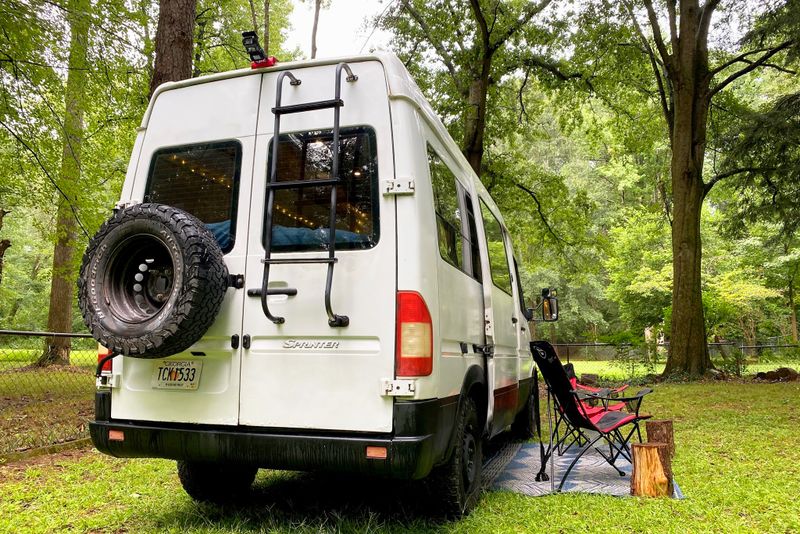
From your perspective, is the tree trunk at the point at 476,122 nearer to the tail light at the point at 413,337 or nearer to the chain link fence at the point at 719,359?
the chain link fence at the point at 719,359

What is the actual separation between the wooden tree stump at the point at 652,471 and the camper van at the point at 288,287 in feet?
4.67

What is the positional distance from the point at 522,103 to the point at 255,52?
15.9 metres

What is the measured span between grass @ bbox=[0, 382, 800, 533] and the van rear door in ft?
2.85

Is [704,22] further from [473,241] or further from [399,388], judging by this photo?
[399,388]

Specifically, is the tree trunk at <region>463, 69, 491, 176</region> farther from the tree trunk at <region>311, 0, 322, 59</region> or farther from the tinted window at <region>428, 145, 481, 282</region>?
the tinted window at <region>428, 145, 481, 282</region>

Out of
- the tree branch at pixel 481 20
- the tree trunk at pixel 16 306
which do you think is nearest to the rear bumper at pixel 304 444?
the tree branch at pixel 481 20

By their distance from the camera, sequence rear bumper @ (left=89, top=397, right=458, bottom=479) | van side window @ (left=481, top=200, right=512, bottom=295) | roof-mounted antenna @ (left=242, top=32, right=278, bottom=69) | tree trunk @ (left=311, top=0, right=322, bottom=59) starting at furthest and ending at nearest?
tree trunk @ (left=311, top=0, right=322, bottom=59) → van side window @ (left=481, top=200, right=512, bottom=295) → roof-mounted antenna @ (left=242, top=32, right=278, bottom=69) → rear bumper @ (left=89, top=397, right=458, bottom=479)

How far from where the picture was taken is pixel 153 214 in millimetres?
3059

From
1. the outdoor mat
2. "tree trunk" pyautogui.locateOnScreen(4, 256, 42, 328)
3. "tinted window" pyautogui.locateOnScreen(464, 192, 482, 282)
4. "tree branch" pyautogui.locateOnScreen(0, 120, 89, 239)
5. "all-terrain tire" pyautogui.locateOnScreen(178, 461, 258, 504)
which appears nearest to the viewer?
"all-terrain tire" pyautogui.locateOnScreen(178, 461, 258, 504)

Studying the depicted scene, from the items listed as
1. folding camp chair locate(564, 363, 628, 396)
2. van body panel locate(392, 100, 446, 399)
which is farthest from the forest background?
folding camp chair locate(564, 363, 628, 396)

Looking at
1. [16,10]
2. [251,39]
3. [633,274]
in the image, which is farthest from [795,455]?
[633,274]

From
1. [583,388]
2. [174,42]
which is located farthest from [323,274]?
[174,42]

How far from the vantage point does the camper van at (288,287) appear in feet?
9.65

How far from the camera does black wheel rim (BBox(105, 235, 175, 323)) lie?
3141mm
